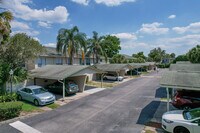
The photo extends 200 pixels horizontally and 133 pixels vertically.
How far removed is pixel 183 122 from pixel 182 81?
3.76 metres

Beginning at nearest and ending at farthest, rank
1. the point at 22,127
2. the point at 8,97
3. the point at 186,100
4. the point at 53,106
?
the point at 22,127, the point at 186,100, the point at 53,106, the point at 8,97

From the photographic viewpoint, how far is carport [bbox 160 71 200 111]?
36.2 feet

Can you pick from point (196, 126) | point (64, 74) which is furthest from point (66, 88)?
point (196, 126)

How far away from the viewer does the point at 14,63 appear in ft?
65.6

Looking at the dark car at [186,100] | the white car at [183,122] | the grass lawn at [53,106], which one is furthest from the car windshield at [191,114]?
the grass lawn at [53,106]

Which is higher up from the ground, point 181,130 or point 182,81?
point 182,81

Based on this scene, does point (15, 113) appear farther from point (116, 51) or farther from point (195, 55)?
point (116, 51)

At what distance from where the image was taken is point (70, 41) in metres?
30.3

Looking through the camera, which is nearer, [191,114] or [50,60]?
[191,114]

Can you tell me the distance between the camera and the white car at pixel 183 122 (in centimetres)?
845

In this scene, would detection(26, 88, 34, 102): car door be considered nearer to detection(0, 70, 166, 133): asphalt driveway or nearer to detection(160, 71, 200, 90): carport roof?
detection(0, 70, 166, 133): asphalt driveway

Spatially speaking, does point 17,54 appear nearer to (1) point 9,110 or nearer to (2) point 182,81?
(1) point 9,110

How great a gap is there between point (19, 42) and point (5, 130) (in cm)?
1143

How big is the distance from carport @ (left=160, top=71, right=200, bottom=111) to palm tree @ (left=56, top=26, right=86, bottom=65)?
20041 millimetres
